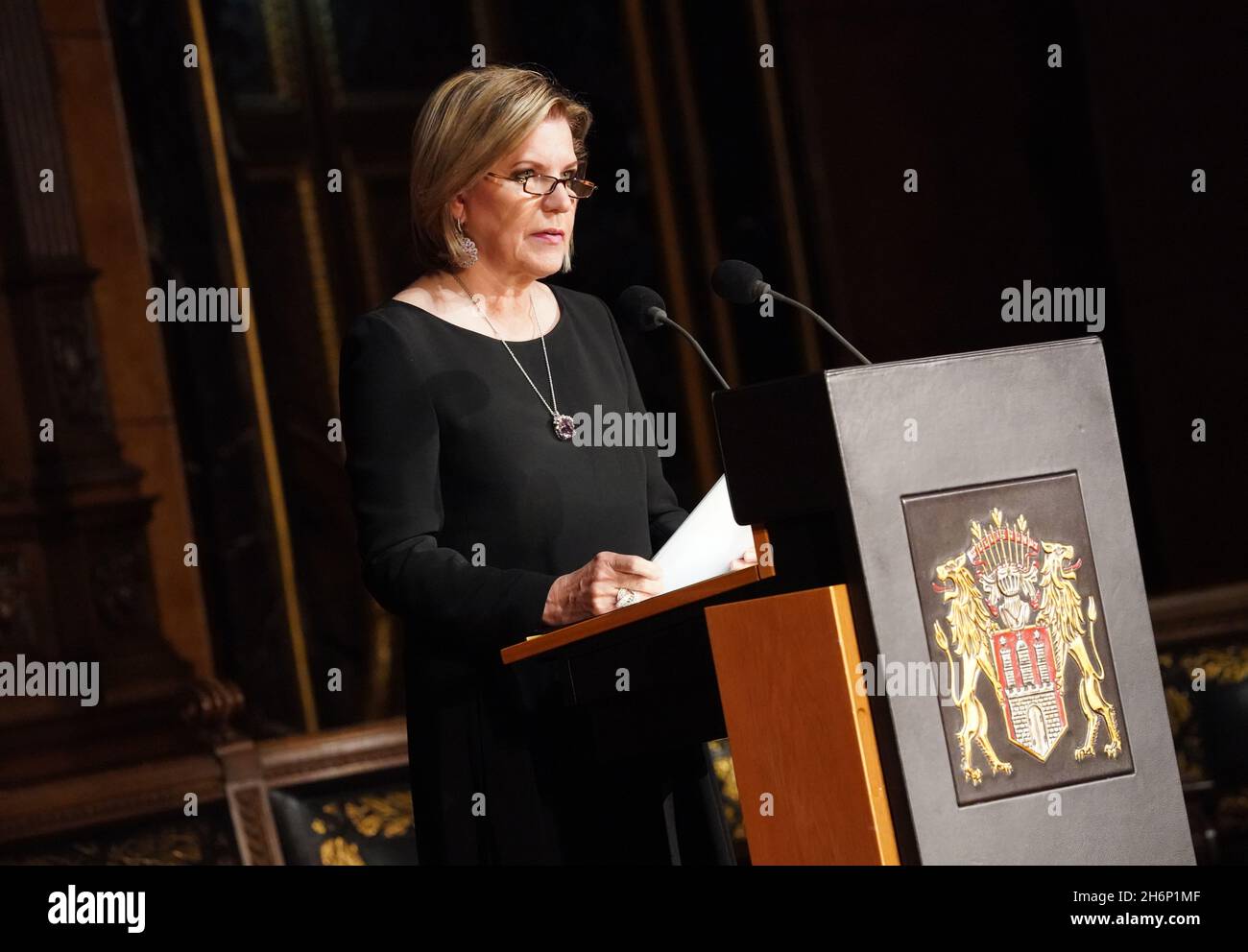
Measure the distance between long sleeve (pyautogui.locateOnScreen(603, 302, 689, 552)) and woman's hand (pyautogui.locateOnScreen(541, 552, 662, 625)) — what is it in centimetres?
37

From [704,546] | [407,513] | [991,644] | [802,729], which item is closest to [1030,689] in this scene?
[991,644]

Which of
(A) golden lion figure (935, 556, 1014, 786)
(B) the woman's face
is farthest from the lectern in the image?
(B) the woman's face

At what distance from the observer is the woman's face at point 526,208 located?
187 cm

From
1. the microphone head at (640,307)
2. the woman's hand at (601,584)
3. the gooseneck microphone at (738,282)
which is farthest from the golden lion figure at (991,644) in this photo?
the microphone head at (640,307)

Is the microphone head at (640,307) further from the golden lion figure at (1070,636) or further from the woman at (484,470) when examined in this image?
the golden lion figure at (1070,636)

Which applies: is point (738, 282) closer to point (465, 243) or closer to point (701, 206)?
point (465, 243)

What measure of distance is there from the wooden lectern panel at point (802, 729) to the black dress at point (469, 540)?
31 cm

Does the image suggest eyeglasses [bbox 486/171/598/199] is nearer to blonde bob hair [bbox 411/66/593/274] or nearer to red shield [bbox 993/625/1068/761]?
blonde bob hair [bbox 411/66/593/274]

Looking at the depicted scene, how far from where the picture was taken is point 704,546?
1684mm

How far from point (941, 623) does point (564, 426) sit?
2.15ft

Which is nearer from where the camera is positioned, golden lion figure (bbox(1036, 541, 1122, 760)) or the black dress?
golden lion figure (bbox(1036, 541, 1122, 760))

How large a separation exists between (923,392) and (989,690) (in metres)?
0.27

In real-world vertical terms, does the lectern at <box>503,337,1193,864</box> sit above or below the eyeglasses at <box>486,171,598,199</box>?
below

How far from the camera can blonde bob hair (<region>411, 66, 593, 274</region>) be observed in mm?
1847
